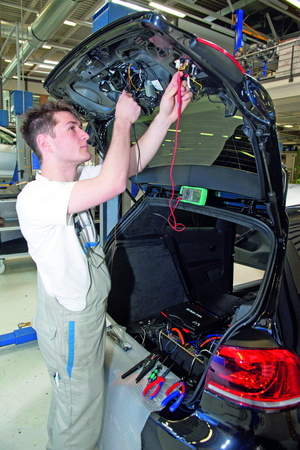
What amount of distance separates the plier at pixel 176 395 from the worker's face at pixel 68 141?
3.27ft

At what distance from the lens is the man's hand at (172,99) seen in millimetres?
1146

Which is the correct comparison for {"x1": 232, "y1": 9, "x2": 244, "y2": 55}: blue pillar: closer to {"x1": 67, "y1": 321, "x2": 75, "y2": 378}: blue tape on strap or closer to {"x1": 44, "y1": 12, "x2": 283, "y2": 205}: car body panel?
{"x1": 44, "y1": 12, "x2": 283, "y2": 205}: car body panel

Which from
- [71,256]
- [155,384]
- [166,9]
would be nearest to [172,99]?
[71,256]

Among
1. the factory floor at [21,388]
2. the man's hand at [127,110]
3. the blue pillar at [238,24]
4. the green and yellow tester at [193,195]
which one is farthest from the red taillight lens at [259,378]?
the blue pillar at [238,24]

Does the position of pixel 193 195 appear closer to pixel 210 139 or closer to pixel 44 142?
pixel 210 139

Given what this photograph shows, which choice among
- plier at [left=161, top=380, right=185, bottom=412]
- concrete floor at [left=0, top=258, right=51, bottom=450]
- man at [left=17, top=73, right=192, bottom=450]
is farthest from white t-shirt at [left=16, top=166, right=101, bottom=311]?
concrete floor at [left=0, top=258, right=51, bottom=450]

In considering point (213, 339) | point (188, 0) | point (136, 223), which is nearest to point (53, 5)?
point (188, 0)

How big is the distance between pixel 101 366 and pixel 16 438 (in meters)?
0.80

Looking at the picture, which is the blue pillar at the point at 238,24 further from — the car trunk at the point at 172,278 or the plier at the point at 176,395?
the plier at the point at 176,395

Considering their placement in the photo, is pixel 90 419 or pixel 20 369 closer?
pixel 90 419

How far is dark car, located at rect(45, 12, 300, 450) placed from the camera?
837 mm

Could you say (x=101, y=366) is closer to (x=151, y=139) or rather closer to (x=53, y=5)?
(x=151, y=139)

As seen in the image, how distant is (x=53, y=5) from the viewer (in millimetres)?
4906

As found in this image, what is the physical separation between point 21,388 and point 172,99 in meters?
2.00
